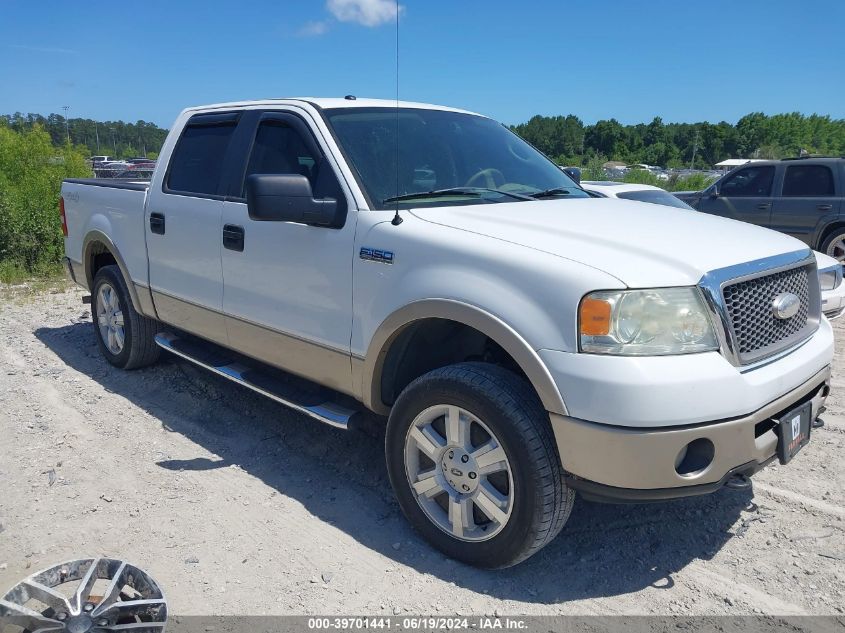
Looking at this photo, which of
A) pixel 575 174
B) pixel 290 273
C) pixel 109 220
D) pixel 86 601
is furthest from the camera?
pixel 109 220

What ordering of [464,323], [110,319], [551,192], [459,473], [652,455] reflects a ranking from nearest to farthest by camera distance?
[652,455], [464,323], [459,473], [551,192], [110,319]

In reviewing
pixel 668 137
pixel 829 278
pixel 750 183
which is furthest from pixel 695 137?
pixel 829 278

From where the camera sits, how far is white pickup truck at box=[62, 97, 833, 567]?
256 centimetres

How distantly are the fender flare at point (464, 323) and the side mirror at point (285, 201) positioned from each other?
65 cm

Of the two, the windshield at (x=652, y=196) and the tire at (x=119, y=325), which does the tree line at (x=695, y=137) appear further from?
the tire at (x=119, y=325)

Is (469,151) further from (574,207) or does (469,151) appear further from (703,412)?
(703,412)

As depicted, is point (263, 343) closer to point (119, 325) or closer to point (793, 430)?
point (119, 325)

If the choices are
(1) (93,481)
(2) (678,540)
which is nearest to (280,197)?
(1) (93,481)

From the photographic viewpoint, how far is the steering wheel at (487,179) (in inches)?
151

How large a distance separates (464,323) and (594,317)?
0.57m

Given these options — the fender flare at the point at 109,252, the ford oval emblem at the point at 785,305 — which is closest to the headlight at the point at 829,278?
the ford oval emblem at the point at 785,305

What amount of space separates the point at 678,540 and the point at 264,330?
2.39 meters

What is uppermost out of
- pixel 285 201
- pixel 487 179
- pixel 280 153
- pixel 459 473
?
pixel 280 153

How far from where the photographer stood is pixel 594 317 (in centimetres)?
254
